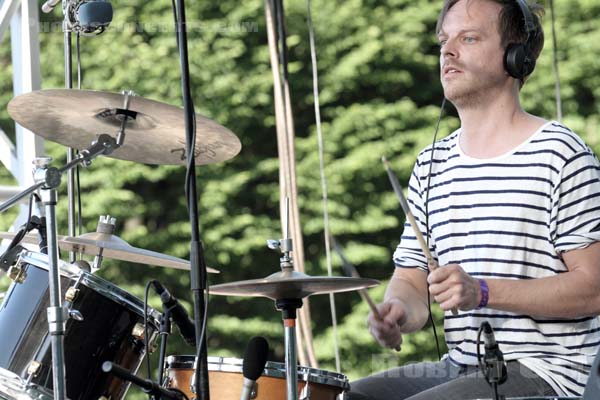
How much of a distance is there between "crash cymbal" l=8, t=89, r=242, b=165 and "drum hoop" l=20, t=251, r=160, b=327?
1.04 ft

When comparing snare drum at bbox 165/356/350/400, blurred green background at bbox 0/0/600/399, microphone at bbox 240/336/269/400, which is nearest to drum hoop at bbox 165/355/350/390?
snare drum at bbox 165/356/350/400

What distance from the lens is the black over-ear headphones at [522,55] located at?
2639 millimetres

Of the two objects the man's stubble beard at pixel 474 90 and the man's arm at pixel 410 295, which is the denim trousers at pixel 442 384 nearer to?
the man's arm at pixel 410 295

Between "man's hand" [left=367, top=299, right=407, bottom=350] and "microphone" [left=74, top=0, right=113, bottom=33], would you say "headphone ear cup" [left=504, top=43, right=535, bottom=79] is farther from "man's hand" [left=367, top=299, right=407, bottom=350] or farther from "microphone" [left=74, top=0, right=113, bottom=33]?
"microphone" [left=74, top=0, right=113, bottom=33]

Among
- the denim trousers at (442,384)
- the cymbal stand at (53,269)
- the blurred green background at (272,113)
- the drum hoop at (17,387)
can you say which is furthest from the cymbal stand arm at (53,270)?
the blurred green background at (272,113)

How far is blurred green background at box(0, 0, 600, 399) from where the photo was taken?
7.75 meters

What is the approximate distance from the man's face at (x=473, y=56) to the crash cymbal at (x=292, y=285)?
543 millimetres

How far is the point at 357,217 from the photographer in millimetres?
7828

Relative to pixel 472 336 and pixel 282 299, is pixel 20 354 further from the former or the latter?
pixel 472 336

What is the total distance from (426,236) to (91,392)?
0.95m

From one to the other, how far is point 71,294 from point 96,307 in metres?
0.08

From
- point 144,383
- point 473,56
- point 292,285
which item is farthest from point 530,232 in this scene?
point 144,383

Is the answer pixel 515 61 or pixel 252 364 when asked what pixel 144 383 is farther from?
pixel 515 61

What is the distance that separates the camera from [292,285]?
2521mm
